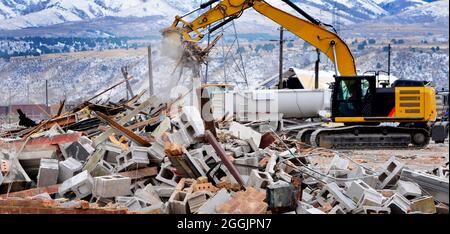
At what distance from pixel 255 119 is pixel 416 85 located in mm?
4666

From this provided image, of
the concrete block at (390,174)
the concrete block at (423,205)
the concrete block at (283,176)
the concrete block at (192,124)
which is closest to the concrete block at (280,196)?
the concrete block at (283,176)

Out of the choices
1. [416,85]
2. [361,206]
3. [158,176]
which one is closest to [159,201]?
[158,176]

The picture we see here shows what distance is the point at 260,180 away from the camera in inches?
290

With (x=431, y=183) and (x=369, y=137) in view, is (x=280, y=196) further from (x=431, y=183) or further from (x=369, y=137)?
(x=369, y=137)

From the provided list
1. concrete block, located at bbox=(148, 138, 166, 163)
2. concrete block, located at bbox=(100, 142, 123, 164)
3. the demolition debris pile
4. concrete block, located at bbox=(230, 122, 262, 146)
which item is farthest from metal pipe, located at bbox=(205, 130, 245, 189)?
concrete block, located at bbox=(230, 122, 262, 146)

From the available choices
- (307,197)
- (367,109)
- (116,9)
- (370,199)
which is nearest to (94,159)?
(307,197)

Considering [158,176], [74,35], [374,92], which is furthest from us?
[74,35]

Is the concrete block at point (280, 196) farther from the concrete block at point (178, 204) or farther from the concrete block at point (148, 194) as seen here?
the concrete block at point (148, 194)

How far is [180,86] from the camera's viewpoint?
63.5 feet

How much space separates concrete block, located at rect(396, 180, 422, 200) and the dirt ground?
4.09 m

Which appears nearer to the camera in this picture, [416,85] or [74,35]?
[416,85]

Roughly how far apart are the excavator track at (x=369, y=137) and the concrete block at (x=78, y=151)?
7109 millimetres
